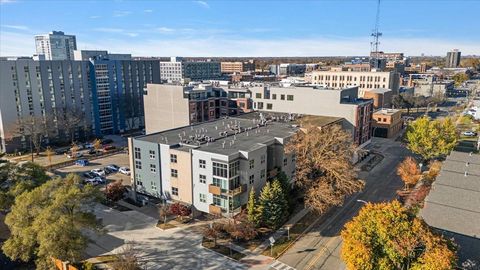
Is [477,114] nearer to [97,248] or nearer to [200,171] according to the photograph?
[200,171]

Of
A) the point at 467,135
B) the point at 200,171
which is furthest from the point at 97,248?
the point at 467,135

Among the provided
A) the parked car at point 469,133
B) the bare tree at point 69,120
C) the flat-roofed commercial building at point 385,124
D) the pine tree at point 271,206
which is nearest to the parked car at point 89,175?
the bare tree at point 69,120

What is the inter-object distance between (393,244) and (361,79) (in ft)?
404

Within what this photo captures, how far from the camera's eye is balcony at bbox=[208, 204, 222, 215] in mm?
44219

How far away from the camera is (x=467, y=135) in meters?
91.0

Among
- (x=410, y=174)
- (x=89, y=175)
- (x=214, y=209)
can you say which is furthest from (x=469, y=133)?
(x=89, y=175)

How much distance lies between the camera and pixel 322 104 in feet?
240

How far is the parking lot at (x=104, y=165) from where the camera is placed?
214 ft

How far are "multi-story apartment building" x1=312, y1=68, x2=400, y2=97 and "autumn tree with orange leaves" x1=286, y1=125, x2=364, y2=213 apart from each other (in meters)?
90.1

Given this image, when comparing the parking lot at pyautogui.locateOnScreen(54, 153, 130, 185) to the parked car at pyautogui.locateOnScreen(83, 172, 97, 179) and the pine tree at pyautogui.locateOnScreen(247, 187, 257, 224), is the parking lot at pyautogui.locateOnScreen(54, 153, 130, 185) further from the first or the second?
the pine tree at pyautogui.locateOnScreen(247, 187, 257, 224)

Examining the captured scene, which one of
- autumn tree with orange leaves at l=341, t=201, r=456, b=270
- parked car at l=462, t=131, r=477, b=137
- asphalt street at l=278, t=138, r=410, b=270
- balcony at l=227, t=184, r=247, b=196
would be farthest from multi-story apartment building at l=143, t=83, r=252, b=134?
parked car at l=462, t=131, r=477, b=137

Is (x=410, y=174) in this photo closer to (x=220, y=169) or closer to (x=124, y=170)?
(x=220, y=169)

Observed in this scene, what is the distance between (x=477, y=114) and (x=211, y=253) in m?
110

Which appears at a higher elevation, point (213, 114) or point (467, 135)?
point (213, 114)
